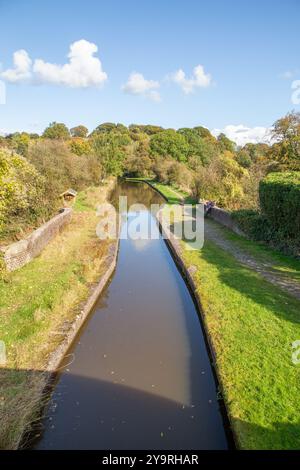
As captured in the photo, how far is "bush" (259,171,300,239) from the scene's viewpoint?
493 inches

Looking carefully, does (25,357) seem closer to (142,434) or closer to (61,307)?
(61,307)

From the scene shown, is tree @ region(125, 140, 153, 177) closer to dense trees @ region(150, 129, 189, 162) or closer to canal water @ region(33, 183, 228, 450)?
dense trees @ region(150, 129, 189, 162)

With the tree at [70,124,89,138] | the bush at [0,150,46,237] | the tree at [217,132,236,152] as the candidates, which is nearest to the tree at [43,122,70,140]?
the tree at [217,132,236,152]

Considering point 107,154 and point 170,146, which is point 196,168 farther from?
point 170,146

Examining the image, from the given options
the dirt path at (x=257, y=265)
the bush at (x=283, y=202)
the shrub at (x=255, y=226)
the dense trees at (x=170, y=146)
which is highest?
the dense trees at (x=170, y=146)

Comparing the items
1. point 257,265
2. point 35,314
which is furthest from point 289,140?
point 35,314

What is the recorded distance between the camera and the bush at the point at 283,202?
12.5 metres

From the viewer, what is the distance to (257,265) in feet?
39.0

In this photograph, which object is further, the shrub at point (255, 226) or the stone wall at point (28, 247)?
the shrub at point (255, 226)

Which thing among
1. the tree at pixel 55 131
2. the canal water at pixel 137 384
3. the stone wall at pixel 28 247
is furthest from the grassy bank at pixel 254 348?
the tree at pixel 55 131

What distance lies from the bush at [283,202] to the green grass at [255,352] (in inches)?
130

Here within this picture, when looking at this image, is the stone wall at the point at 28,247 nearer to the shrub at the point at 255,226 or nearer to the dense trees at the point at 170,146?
the shrub at the point at 255,226

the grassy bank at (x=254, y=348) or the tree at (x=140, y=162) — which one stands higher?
the tree at (x=140, y=162)

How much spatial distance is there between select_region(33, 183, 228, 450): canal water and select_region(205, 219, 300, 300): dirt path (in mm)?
2787
